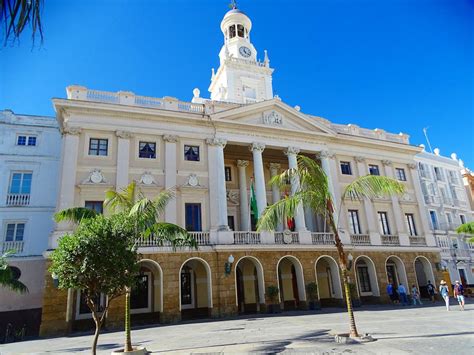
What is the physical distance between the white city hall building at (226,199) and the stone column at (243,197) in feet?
0.25

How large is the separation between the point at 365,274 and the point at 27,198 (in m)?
24.4

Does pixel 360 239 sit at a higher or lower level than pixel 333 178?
lower

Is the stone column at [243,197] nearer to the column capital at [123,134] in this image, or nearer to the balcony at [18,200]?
the column capital at [123,134]

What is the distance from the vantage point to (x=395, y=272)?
27.3 m

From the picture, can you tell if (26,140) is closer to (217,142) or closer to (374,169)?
(217,142)

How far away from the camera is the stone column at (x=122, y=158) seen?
67.5 ft

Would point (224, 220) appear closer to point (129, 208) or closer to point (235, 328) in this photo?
point (235, 328)

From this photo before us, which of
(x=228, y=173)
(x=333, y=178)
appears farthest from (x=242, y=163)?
(x=333, y=178)

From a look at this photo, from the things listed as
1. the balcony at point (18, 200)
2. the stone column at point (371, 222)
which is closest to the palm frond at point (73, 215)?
the balcony at point (18, 200)

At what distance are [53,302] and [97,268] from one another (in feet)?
34.5

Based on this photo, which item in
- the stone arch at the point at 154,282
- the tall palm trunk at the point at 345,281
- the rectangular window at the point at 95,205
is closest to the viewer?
the tall palm trunk at the point at 345,281

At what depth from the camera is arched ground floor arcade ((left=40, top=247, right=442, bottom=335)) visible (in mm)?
18000

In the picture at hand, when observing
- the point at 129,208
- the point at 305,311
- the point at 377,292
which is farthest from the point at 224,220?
the point at 377,292

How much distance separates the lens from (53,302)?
55.7 ft
